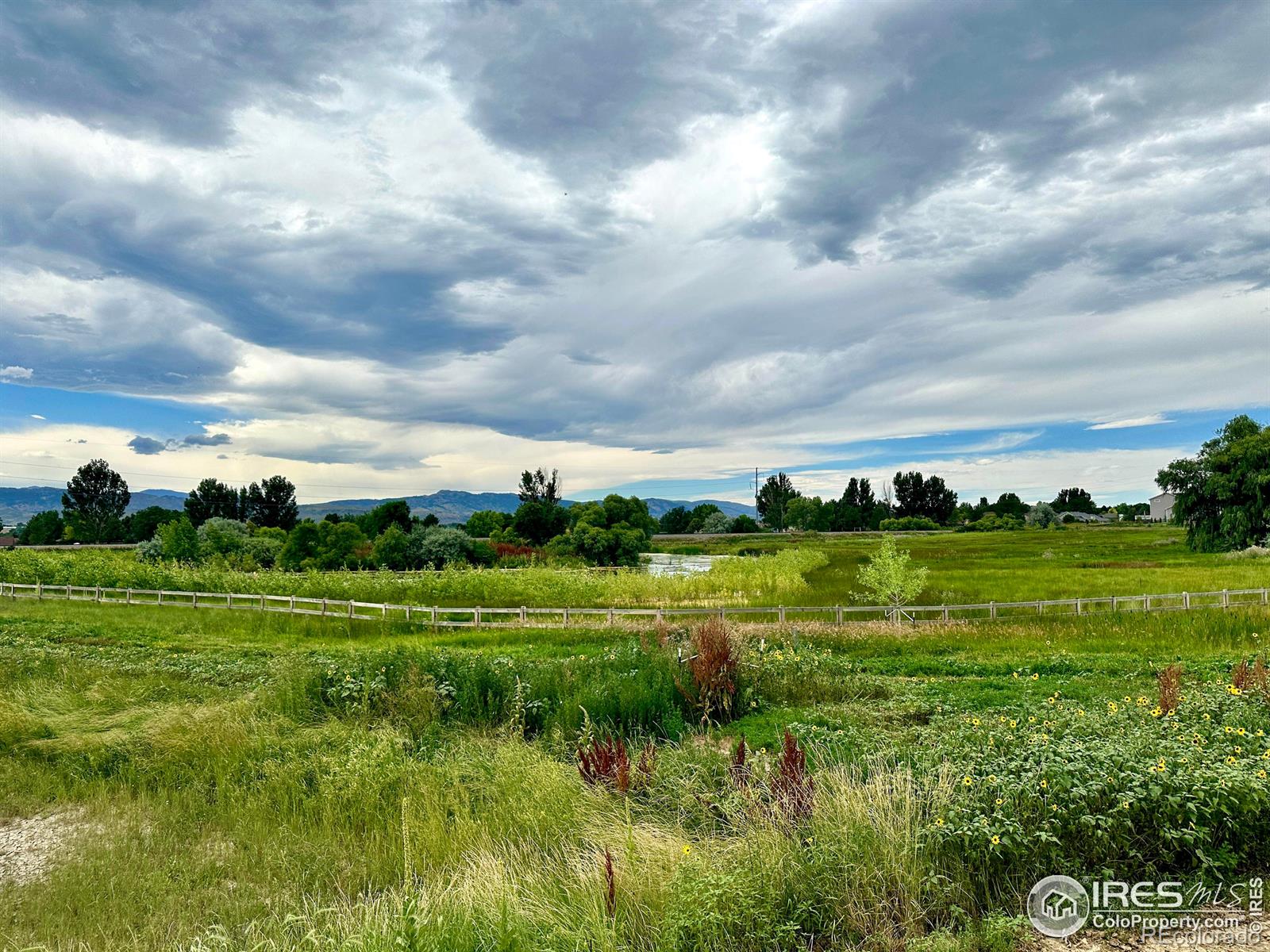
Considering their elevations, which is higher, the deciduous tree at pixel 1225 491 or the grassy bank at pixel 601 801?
the deciduous tree at pixel 1225 491

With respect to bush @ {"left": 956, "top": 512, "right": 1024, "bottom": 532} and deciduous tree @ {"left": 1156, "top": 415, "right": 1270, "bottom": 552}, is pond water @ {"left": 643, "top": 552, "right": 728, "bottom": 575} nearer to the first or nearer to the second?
deciduous tree @ {"left": 1156, "top": 415, "right": 1270, "bottom": 552}

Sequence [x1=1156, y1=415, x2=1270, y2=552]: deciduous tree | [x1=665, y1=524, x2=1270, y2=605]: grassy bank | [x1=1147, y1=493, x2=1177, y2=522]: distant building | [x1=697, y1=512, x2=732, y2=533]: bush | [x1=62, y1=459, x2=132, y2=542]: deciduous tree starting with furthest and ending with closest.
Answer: [x1=697, y1=512, x2=732, y2=533]: bush → [x1=1147, y1=493, x2=1177, y2=522]: distant building → [x1=62, y1=459, x2=132, y2=542]: deciduous tree → [x1=1156, y1=415, x2=1270, y2=552]: deciduous tree → [x1=665, y1=524, x2=1270, y2=605]: grassy bank

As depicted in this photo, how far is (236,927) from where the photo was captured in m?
6.20

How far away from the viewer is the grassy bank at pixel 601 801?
533 centimetres

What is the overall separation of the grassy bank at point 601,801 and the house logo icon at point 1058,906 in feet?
0.56

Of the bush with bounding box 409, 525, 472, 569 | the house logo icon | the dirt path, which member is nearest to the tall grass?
the bush with bounding box 409, 525, 472, 569

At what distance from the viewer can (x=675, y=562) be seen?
63469 mm

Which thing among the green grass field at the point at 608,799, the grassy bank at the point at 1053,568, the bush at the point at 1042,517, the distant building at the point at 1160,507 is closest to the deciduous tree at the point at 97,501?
the grassy bank at the point at 1053,568

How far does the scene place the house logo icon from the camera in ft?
16.2

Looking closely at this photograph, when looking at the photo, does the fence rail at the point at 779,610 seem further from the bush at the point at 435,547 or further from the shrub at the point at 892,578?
the bush at the point at 435,547

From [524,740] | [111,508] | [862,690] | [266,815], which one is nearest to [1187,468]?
[862,690]

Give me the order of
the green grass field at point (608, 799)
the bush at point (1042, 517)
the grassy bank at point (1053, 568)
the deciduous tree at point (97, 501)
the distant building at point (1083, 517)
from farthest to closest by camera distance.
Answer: the distant building at point (1083, 517) < the bush at point (1042, 517) < the deciduous tree at point (97, 501) < the grassy bank at point (1053, 568) < the green grass field at point (608, 799)

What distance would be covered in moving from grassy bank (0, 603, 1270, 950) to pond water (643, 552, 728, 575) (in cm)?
3732

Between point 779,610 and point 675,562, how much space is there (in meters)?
41.2
